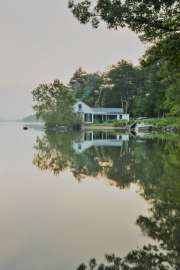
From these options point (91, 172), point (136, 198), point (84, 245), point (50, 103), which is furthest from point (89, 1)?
point (50, 103)

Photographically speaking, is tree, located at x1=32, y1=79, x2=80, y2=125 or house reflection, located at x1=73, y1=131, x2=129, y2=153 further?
tree, located at x1=32, y1=79, x2=80, y2=125

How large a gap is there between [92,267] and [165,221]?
6.79 feet

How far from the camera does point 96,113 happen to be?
65.7 metres

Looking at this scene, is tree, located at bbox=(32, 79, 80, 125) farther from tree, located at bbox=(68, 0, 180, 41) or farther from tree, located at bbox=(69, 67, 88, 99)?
tree, located at bbox=(68, 0, 180, 41)

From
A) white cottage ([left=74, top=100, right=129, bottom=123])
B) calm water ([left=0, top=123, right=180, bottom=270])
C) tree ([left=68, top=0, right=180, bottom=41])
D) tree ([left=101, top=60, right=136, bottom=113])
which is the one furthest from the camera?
tree ([left=101, top=60, right=136, bottom=113])

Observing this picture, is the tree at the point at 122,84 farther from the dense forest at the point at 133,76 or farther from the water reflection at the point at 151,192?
the water reflection at the point at 151,192

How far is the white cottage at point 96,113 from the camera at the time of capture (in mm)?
64331

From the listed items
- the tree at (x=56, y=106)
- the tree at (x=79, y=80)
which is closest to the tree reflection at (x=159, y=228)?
the tree at (x=56, y=106)

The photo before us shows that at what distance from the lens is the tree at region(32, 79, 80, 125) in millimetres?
50844

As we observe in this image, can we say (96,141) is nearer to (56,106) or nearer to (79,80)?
(56,106)

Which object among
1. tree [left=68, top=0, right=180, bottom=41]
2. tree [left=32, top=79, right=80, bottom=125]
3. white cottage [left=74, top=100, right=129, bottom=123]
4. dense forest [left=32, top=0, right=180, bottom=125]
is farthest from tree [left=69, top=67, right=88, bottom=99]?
tree [left=68, top=0, right=180, bottom=41]

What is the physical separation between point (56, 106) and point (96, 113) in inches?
581

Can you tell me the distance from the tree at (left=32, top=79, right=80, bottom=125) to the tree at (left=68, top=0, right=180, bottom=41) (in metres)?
39.1

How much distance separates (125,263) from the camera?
368cm
